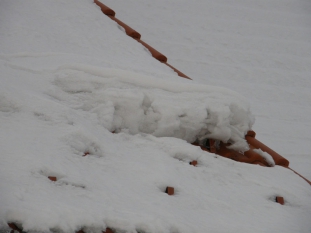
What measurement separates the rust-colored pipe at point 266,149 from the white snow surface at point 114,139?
0.14m

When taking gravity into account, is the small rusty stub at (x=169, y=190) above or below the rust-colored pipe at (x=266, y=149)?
below

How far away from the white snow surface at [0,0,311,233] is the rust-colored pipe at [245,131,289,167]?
14cm

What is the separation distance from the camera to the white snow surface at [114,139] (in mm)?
2004

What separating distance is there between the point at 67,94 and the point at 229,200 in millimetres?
1082

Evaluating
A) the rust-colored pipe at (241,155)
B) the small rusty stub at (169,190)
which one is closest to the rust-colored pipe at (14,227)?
the small rusty stub at (169,190)

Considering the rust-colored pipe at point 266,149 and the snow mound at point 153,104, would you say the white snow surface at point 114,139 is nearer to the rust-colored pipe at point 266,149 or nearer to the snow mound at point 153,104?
the snow mound at point 153,104

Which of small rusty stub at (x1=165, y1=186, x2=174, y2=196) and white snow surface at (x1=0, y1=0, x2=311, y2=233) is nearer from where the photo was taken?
white snow surface at (x1=0, y1=0, x2=311, y2=233)

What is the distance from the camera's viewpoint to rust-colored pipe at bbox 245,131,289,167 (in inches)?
125

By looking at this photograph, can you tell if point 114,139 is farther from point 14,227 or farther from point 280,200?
point 14,227

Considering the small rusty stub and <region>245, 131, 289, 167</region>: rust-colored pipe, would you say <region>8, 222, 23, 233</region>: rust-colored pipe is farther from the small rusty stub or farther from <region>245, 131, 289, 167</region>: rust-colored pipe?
<region>245, 131, 289, 167</region>: rust-colored pipe

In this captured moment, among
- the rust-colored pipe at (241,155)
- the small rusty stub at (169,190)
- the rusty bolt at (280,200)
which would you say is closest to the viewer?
the small rusty stub at (169,190)

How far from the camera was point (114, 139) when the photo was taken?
106 inches

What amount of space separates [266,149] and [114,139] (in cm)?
113

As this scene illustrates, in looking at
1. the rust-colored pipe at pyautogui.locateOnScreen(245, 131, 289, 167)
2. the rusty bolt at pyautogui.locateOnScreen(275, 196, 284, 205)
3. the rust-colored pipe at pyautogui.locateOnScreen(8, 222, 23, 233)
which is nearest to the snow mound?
the rust-colored pipe at pyautogui.locateOnScreen(245, 131, 289, 167)
